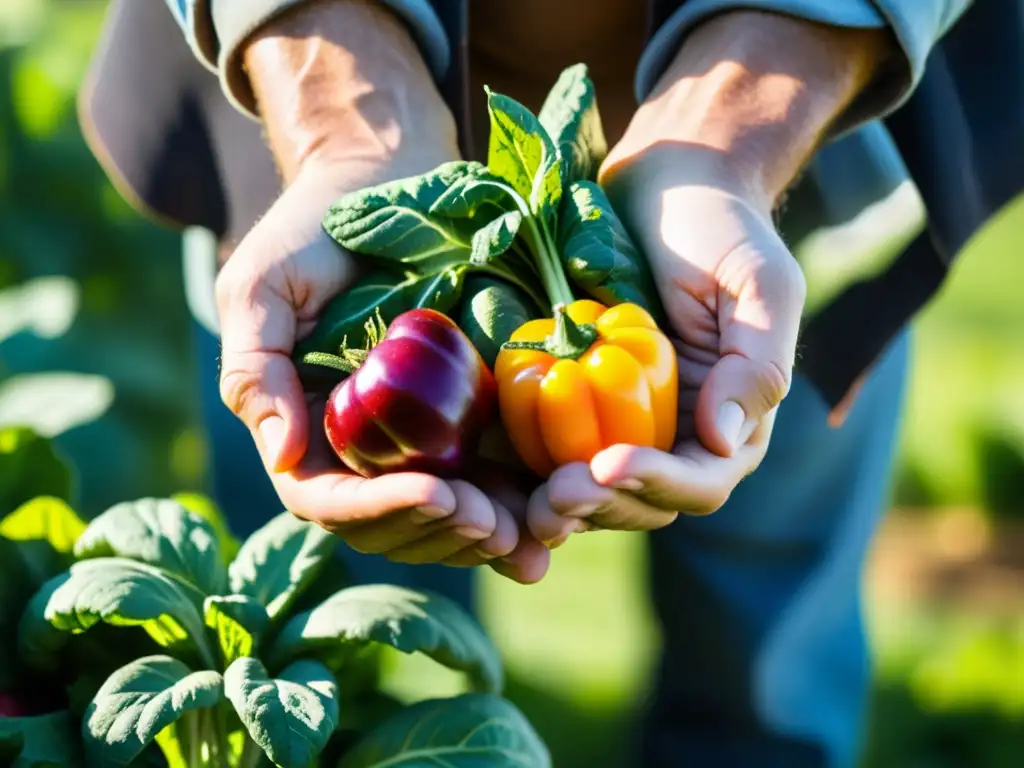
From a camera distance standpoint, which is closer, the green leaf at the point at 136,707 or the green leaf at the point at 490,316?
the green leaf at the point at 136,707

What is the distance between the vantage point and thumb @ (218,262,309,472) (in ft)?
4.00

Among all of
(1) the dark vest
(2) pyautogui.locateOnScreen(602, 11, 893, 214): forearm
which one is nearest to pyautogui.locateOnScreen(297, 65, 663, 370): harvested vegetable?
(2) pyautogui.locateOnScreen(602, 11, 893, 214): forearm

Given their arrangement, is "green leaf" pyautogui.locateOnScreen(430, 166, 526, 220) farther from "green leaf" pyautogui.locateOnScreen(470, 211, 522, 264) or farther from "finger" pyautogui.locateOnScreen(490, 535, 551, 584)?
"finger" pyautogui.locateOnScreen(490, 535, 551, 584)

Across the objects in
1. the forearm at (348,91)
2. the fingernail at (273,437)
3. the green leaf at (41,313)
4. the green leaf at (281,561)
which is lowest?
the green leaf at (41,313)

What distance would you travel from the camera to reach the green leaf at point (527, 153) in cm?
137

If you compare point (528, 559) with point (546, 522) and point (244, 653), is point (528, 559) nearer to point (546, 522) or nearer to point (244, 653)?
point (546, 522)

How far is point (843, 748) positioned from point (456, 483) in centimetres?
120

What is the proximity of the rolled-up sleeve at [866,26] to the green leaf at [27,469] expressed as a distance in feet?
2.52

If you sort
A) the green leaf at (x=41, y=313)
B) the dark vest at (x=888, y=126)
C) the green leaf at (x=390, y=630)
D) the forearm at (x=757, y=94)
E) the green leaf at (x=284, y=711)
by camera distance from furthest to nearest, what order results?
the green leaf at (x=41, y=313), the dark vest at (x=888, y=126), the forearm at (x=757, y=94), the green leaf at (x=390, y=630), the green leaf at (x=284, y=711)

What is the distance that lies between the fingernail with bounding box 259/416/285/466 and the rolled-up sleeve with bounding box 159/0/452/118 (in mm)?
481

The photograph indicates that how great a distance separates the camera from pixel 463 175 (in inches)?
54.2

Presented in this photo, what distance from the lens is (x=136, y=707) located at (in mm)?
1094

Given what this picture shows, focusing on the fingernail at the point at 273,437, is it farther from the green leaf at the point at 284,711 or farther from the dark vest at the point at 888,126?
the dark vest at the point at 888,126

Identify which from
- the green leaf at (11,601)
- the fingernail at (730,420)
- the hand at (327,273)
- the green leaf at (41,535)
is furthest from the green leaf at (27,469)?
the fingernail at (730,420)
